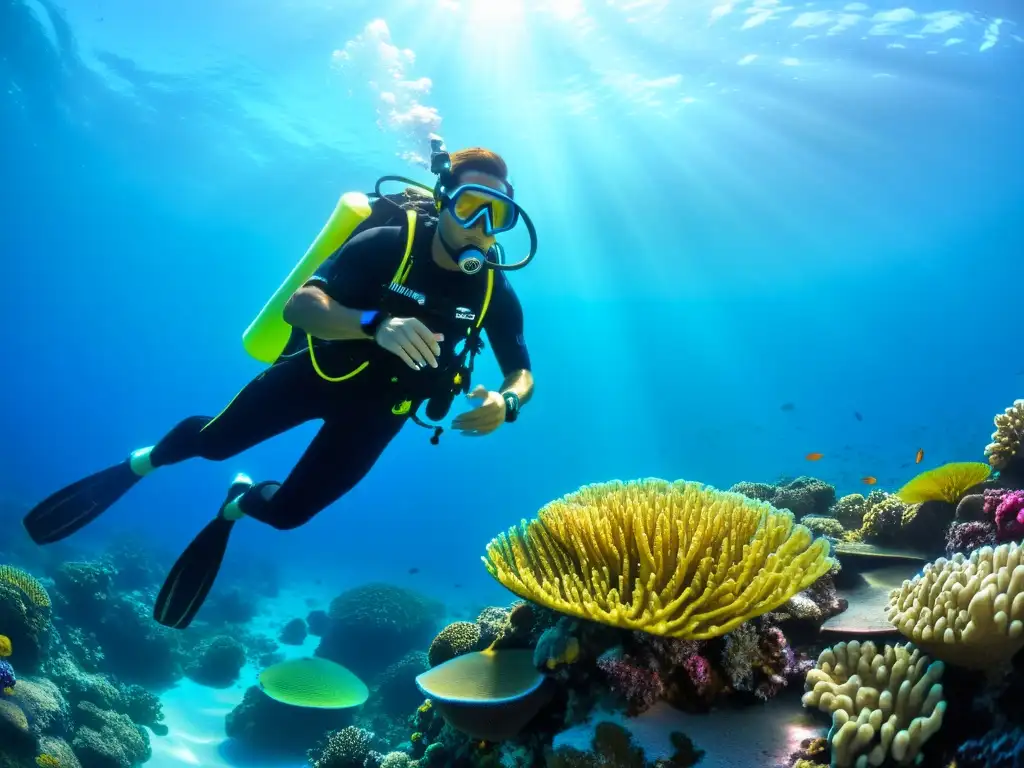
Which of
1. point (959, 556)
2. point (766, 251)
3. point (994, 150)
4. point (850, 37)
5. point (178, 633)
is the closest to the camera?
point (959, 556)

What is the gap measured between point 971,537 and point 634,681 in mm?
2922

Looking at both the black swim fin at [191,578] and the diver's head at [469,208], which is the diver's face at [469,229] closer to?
the diver's head at [469,208]

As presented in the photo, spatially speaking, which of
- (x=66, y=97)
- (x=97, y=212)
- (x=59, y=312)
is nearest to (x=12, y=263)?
(x=59, y=312)

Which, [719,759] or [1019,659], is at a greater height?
[1019,659]

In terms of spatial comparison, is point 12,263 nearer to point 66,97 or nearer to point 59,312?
point 59,312

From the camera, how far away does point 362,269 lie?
3912 mm

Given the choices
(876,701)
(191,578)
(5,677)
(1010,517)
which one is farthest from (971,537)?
(5,677)

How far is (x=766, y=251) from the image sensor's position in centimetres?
5066

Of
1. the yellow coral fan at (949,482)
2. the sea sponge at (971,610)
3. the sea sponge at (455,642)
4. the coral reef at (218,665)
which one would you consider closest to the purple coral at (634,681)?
the sea sponge at (971,610)

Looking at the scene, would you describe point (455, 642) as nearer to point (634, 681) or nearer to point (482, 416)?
point (482, 416)

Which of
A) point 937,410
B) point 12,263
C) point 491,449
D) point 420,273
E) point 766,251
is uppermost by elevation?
point 937,410

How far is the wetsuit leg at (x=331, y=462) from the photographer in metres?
4.72

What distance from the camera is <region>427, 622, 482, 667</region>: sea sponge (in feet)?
16.2

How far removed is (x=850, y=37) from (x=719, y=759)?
31.1 metres
